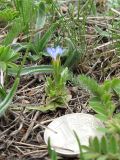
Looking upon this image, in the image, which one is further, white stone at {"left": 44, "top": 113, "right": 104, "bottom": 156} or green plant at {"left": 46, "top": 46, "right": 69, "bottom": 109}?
green plant at {"left": 46, "top": 46, "right": 69, "bottom": 109}

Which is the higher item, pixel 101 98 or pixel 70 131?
pixel 101 98

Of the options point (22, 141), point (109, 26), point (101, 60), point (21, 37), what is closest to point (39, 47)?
point (21, 37)

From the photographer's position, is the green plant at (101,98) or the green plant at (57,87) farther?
the green plant at (57,87)

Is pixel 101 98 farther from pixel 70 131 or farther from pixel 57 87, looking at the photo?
pixel 57 87

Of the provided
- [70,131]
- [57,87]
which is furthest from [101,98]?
[57,87]

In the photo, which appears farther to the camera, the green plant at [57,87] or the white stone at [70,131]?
the green plant at [57,87]

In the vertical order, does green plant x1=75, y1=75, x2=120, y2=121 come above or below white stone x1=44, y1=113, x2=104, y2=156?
above

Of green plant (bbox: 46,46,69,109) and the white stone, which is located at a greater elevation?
green plant (bbox: 46,46,69,109)

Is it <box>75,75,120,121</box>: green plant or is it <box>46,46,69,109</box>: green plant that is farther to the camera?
<box>46,46,69,109</box>: green plant

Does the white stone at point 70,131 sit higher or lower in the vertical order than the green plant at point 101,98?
lower

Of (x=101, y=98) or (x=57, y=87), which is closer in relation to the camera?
(x=101, y=98)

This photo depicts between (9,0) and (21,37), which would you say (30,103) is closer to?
(21,37)
